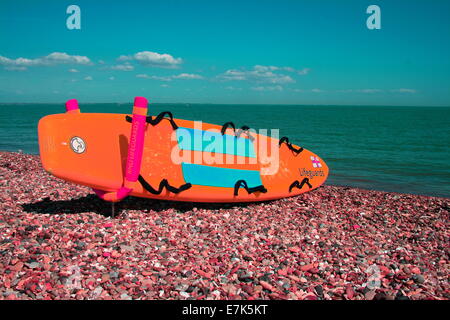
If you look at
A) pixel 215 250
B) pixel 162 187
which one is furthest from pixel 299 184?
pixel 215 250

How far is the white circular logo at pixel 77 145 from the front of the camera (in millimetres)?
4801

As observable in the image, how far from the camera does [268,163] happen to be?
21.3ft

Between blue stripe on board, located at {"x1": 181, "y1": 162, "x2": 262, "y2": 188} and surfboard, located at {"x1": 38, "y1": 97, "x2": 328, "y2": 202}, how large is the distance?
0.7 inches

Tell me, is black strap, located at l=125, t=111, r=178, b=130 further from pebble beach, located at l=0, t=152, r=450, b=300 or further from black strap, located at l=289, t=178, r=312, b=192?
black strap, located at l=289, t=178, r=312, b=192

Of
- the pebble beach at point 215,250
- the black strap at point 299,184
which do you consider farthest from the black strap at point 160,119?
the black strap at point 299,184

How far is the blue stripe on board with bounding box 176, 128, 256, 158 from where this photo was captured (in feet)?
18.1

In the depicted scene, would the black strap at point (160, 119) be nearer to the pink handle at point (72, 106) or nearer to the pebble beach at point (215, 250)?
the pink handle at point (72, 106)

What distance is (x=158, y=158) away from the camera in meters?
5.29

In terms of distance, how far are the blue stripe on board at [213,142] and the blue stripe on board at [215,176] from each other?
336mm

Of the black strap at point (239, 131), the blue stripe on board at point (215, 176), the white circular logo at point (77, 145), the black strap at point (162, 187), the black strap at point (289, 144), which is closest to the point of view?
the white circular logo at point (77, 145)

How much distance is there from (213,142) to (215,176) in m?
0.64

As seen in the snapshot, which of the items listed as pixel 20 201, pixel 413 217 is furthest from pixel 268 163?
pixel 20 201

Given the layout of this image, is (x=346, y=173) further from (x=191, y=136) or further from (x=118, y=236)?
(x=118, y=236)
